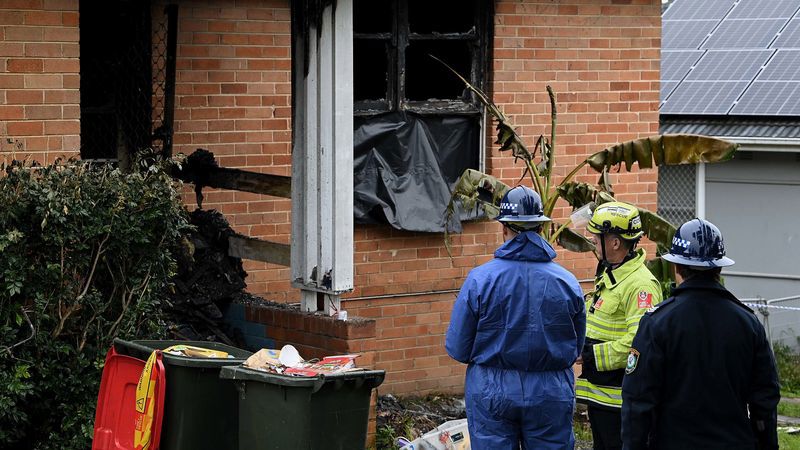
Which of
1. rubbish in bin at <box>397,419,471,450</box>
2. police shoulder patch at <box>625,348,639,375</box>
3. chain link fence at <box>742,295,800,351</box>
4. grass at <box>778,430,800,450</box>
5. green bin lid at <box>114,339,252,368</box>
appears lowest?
grass at <box>778,430,800,450</box>

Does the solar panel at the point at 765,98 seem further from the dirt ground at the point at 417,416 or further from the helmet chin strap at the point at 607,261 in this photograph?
the helmet chin strap at the point at 607,261

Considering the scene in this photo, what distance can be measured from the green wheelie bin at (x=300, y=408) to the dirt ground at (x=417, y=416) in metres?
2.14

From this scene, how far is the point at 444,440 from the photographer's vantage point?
7.82m

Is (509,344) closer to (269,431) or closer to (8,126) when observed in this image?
(269,431)

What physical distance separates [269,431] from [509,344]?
50.3 inches

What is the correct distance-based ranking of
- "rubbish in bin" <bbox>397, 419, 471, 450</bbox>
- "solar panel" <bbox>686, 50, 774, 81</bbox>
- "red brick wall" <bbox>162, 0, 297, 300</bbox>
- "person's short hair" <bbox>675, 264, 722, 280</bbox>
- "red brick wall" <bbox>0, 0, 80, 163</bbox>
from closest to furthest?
"person's short hair" <bbox>675, 264, 722, 280</bbox>, "red brick wall" <bbox>0, 0, 80, 163</bbox>, "rubbish in bin" <bbox>397, 419, 471, 450</bbox>, "red brick wall" <bbox>162, 0, 297, 300</bbox>, "solar panel" <bbox>686, 50, 774, 81</bbox>

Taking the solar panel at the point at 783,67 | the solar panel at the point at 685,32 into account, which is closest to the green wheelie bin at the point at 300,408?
the solar panel at the point at 783,67

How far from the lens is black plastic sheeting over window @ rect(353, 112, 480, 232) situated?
9719 millimetres

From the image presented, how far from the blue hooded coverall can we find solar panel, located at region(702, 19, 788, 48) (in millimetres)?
9958

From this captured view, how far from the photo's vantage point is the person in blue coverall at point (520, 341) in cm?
640

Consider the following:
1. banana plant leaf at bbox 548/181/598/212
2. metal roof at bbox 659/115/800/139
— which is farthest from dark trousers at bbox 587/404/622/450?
metal roof at bbox 659/115/800/139

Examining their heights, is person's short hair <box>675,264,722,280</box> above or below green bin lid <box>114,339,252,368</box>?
above

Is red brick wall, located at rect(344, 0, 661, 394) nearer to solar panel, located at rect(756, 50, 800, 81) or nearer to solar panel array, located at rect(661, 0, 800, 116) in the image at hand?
solar panel array, located at rect(661, 0, 800, 116)

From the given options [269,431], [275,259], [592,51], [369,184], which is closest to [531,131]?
[592,51]
